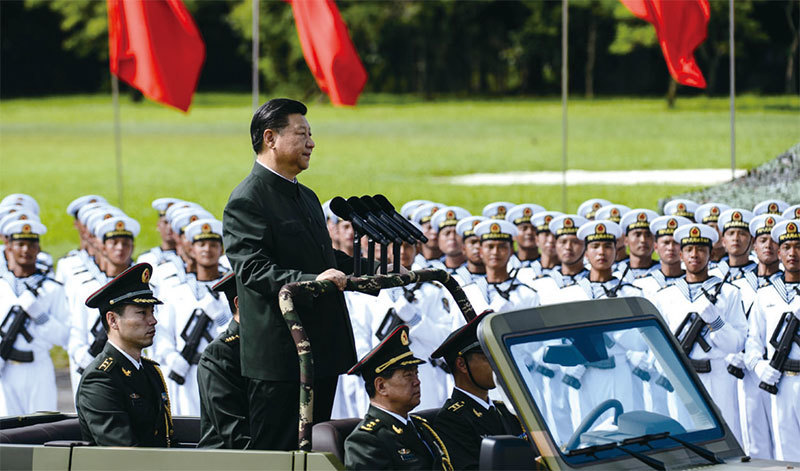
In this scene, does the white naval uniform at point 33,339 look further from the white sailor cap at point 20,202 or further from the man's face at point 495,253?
the man's face at point 495,253

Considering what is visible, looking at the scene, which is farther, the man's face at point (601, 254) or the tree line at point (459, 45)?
the tree line at point (459, 45)

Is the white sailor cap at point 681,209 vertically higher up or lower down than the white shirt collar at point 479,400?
higher up

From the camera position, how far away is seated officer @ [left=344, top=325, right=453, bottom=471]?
4.72 meters

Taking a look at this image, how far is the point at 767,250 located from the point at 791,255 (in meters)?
0.32

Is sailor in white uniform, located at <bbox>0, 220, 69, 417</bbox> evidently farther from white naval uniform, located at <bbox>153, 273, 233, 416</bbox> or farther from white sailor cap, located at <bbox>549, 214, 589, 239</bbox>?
white sailor cap, located at <bbox>549, 214, 589, 239</bbox>

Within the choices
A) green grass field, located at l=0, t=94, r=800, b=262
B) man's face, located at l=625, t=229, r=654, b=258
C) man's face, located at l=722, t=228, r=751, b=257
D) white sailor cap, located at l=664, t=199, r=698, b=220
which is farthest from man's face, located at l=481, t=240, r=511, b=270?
green grass field, located at l=0, t=94, r=800, b=262

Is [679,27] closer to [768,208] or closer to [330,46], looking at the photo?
[768,208]

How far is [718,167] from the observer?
27.3 metres

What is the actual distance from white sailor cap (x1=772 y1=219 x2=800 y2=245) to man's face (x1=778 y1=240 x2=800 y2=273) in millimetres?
36

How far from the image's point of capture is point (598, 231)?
9359 mm

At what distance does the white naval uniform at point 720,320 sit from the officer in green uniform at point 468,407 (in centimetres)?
384

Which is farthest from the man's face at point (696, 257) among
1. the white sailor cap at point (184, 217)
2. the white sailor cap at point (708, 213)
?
the white sailor cap at point (184, 217)

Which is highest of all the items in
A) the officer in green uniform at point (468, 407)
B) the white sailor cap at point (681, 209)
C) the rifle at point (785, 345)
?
the white sailor cap at point (681, 209)

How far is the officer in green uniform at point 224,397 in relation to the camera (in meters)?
5.09
